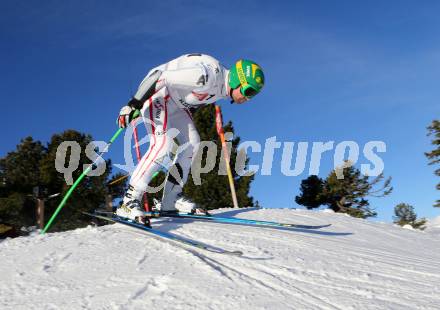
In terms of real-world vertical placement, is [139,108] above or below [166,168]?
above

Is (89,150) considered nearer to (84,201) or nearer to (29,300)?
(84,201)

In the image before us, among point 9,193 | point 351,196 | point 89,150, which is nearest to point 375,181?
point 351,196

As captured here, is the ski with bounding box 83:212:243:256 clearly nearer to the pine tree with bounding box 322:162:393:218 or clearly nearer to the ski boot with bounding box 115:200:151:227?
the ski boot with bounding box 115:200:151:227

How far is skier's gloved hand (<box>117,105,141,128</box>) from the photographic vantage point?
17.4ft

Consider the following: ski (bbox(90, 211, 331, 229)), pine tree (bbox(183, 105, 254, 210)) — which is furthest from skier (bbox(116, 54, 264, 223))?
pine tree (bbox(183, 105, 254, 210))

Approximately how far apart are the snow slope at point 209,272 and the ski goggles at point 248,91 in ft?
5.36

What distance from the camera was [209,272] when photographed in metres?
3.46

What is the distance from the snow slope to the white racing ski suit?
72 cm

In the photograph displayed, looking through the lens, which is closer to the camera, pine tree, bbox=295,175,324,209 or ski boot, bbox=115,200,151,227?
ski boot, bbox=115,200,151,227

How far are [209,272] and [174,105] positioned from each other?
260cm

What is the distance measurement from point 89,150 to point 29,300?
25667 millimetres

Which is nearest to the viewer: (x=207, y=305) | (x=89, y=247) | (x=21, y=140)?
(x=207, y=305)

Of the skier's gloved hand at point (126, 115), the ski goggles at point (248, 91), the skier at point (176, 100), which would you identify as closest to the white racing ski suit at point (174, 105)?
the skier at point (176, 100)

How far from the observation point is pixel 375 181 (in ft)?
98.2
